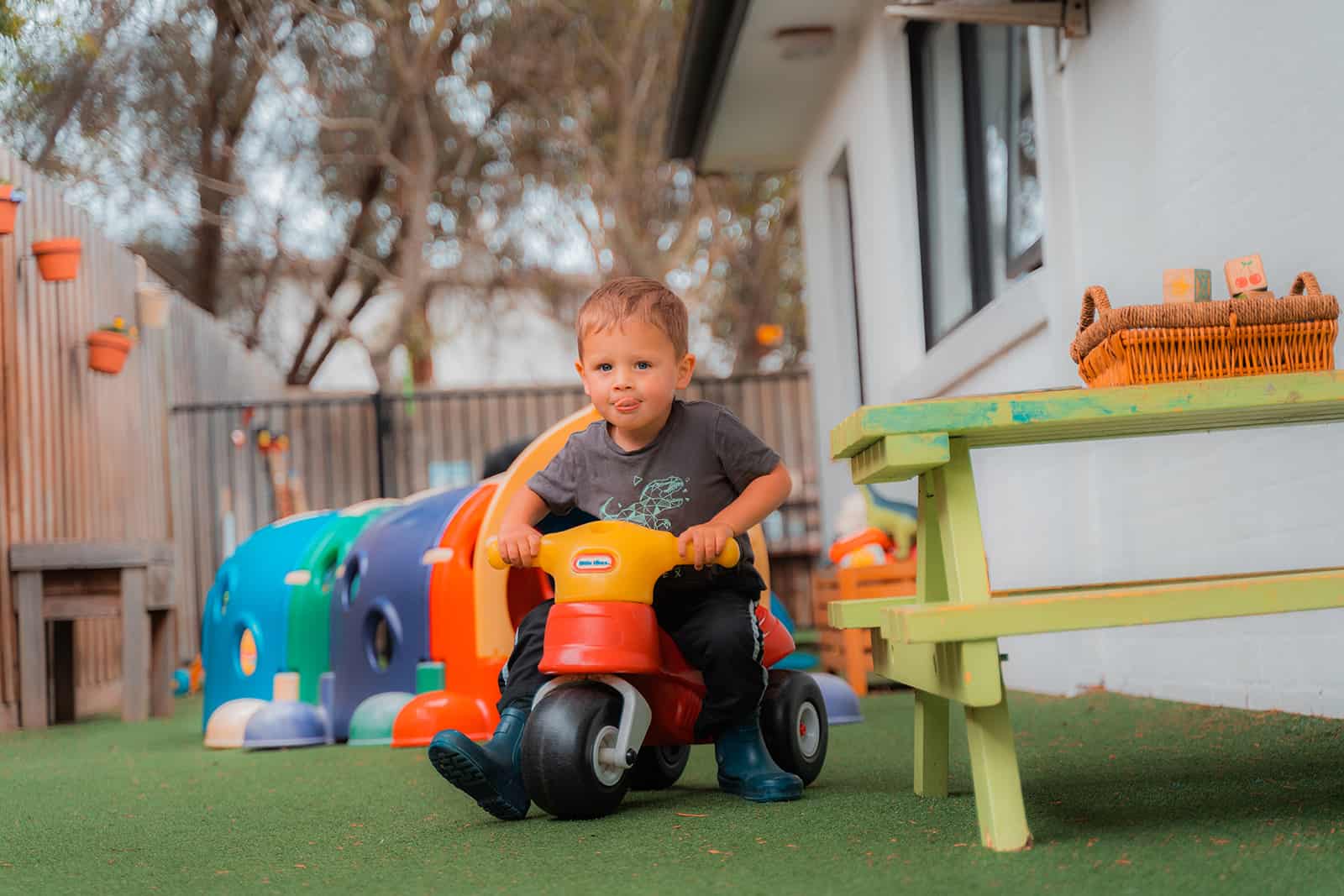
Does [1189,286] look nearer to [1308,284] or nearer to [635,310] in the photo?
[1308,284]

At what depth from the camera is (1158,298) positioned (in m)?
4.29

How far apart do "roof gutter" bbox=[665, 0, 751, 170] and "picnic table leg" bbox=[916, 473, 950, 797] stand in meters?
5.07

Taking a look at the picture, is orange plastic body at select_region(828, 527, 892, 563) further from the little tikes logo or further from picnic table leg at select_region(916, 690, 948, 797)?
the little tikes logo

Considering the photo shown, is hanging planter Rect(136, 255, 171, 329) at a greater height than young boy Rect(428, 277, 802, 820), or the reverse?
hanging planter Rect(136, 255, 171, 329)

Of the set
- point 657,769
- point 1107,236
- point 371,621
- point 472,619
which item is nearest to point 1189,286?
point 657,769

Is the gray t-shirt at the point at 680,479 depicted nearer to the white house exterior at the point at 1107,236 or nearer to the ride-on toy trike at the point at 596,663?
the ride-on toy trike at the point at 596,663

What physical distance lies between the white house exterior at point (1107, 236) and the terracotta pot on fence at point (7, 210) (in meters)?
3.67

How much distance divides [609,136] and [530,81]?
43.5 inches

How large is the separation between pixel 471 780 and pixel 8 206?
464 centimetres

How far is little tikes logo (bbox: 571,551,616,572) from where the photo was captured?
2744 mm

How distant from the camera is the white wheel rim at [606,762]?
8.96 ft

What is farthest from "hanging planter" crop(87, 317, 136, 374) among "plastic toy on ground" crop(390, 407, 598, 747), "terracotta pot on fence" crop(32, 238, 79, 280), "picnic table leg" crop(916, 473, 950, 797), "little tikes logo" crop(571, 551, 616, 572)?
"picnic table leg" crop(916, 473, 950, 797)

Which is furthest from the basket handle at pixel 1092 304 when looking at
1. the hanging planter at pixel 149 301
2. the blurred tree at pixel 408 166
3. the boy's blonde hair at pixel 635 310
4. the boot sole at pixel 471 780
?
the blurred tree at pixel 408 166

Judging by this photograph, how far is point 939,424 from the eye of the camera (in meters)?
2.14
